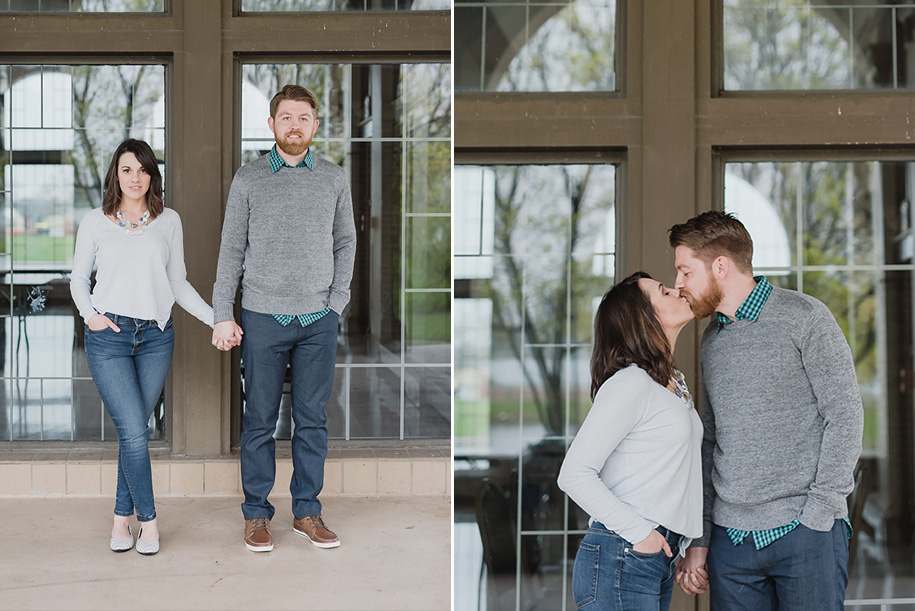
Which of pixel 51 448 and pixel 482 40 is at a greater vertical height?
pixel 482 40

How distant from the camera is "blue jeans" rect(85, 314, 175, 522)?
3117 millimetres

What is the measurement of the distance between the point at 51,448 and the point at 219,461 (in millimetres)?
770

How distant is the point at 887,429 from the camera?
3104 mm

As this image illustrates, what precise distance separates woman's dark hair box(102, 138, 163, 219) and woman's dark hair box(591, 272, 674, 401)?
1.84 metres

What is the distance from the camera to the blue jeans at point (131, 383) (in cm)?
312

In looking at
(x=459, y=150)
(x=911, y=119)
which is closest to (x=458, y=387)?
(x=459, y=150)

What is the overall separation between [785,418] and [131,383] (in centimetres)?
219

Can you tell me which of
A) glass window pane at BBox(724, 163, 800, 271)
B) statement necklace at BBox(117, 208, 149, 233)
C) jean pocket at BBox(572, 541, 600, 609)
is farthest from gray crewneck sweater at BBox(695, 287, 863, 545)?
statement necklace at BBox(117, 208, 149, 233)

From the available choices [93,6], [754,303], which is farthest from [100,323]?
[754,303]

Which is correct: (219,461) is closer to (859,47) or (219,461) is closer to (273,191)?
(273,191)

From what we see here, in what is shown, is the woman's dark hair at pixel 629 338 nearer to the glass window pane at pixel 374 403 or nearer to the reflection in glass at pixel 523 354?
the reflection in glass at pixel 523 354

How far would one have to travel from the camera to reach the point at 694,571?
7.28 ft

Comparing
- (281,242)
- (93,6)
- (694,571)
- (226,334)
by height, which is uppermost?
(93,6)

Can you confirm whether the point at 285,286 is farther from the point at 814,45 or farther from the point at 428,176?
the point at 814,45
